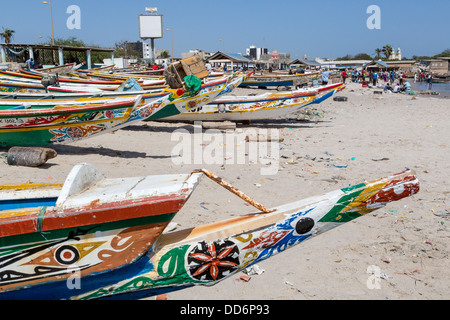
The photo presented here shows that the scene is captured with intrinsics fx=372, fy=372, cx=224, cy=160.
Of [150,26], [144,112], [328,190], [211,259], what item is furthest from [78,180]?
[150,26]

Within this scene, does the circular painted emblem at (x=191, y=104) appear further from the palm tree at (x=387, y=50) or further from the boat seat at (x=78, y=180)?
the palm tree at (x=387, y=50)

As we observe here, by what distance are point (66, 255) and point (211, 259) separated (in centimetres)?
98

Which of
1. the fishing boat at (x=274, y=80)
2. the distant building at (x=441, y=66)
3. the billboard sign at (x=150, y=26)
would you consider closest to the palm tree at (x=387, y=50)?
the distant building at (x=441, y=66)

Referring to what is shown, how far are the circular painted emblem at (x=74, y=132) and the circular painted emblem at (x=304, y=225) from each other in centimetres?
569

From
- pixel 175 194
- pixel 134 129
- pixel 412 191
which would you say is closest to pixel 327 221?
pixel 412 191

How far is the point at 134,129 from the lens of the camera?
35.7 feet

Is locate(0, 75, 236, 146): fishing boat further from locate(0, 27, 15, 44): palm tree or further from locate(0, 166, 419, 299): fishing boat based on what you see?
locate(0, 27, 15, 44): palm tree

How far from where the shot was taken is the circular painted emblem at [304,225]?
2.87 m

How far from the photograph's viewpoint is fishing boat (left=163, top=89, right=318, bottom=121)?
11719mm

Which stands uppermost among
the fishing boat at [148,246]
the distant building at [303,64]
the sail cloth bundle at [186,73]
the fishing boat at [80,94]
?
the distant building at [303,64]

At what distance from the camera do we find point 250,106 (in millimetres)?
12047

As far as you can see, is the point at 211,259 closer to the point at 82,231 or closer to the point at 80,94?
the point at 82,231

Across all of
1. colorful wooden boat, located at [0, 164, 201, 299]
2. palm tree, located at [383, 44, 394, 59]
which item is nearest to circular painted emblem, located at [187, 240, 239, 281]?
colorful wooden boat, located at [0, 164, 201, 299]

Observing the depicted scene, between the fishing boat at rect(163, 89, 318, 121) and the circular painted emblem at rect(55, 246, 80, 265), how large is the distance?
9333 mm
